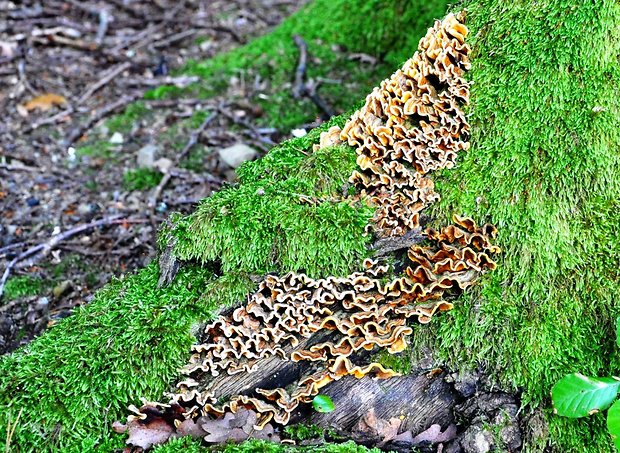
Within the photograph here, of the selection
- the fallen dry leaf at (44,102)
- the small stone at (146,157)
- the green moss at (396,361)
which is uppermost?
the green moss at (396,361)

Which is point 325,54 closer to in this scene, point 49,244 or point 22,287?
point 49,244

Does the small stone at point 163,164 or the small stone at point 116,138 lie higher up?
the small stone at point 163,164

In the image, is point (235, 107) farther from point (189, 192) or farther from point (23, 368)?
point (23, 368)

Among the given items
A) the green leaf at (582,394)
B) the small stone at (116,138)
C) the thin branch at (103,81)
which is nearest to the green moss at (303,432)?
the green leaf at (582,394)

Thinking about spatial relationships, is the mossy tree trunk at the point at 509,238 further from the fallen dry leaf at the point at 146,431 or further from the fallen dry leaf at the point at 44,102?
the fallen dry leaf at the point at 44,102

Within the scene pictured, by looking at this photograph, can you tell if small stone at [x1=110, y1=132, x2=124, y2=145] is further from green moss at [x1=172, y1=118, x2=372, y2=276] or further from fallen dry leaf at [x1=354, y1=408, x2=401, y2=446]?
fallen dry leaf at [x1=354, y1=408, x2=401, y2=446]

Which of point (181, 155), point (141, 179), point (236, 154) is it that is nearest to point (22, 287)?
point (141, 179)

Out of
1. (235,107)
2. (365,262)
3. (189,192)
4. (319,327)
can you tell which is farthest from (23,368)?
(235,107)
